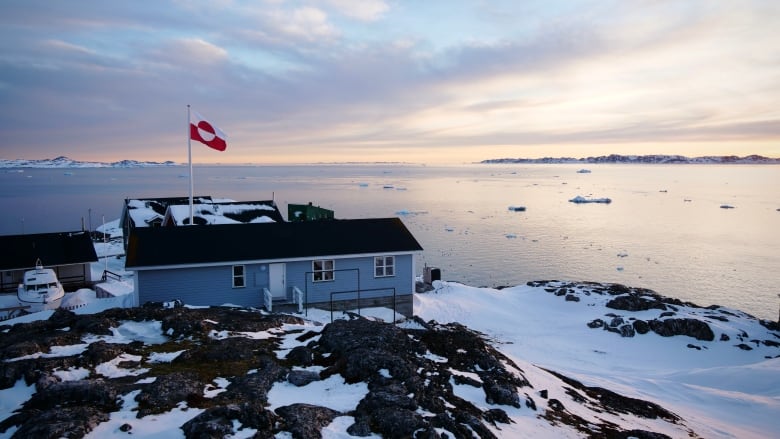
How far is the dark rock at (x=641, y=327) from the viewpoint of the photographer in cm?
2641

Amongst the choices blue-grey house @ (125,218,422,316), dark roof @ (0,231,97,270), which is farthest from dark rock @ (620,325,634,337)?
dark roof @ (0,231,97,270)

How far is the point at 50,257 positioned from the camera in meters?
32.2

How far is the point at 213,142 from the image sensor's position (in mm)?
28281

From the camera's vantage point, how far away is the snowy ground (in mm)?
11250

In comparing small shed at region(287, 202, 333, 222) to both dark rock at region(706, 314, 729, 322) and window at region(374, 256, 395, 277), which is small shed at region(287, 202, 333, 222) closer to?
window at region(374, 256, 395, 277)

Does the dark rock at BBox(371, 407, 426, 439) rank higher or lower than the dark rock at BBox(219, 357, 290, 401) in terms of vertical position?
lower

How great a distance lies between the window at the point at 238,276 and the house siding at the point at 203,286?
0.43 ft

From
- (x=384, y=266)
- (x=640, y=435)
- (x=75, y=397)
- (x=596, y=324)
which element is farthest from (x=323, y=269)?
(x=640, y=435)

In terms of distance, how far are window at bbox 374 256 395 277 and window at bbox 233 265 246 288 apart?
5981mm

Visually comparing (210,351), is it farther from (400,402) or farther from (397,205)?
(397,205)

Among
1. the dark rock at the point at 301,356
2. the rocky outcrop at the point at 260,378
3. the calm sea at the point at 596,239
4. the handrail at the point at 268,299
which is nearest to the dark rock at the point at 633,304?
the calm sea at the point at 596,239

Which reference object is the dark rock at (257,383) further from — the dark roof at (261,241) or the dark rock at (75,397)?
the dark roof at (261,241)

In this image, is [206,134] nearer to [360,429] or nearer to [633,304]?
[360,429]

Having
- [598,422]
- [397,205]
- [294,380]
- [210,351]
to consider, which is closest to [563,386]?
[598,422]
